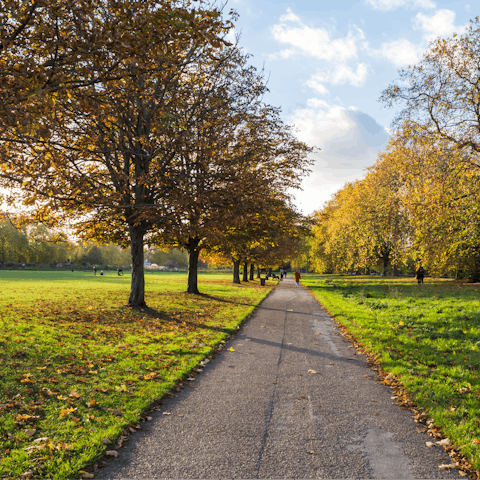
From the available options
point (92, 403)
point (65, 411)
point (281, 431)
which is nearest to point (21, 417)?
point (65, 411)

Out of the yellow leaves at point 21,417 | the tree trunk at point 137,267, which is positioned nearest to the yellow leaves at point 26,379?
the yellow leaves at point 21,417

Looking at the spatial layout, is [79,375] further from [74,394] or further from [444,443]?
[444,443]

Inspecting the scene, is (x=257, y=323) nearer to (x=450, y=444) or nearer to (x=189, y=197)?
(x=189, y=197)

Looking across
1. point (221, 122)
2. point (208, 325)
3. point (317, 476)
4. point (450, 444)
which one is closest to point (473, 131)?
point (221, 122)

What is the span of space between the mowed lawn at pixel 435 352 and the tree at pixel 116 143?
264 inches

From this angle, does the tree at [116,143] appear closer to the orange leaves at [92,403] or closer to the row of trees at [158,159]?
the row of trees at [158,159]

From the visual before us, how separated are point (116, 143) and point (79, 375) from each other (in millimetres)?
8695

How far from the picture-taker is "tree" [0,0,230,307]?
6203mm

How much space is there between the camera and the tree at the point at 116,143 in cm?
620

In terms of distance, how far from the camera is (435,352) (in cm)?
799

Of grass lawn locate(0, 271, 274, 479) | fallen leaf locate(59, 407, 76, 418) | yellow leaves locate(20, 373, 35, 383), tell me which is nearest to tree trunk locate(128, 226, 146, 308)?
grass lawn locate(0, 271, 274, 479)

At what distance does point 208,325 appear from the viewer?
11570 mm

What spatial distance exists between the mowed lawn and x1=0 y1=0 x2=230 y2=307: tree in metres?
6.70

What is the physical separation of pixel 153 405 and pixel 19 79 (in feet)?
17.1
